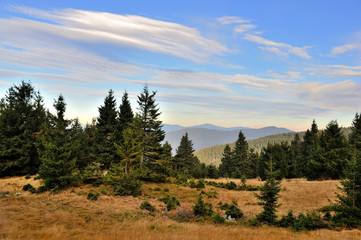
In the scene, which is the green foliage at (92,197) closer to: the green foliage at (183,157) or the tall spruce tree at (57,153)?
the tall spruce tree at (57,153)

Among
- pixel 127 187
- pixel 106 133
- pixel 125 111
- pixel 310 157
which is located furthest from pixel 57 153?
pixel 310 157

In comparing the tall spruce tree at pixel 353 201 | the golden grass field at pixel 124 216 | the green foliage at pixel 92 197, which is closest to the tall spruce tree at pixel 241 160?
the golden grass field at pixel 124 216

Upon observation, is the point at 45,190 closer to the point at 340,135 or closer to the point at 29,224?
the point at 29,224

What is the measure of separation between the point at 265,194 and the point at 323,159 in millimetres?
31815

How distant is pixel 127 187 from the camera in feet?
80.9

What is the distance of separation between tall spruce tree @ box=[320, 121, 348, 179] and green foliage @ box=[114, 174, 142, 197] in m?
33.2

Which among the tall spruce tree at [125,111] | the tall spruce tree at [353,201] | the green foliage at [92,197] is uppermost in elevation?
the tall spruce tree at [125,111]

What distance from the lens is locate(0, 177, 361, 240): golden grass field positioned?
10220 mm

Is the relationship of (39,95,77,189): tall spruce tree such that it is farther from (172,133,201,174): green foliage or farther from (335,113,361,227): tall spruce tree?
(172,133,201,174): green foliage

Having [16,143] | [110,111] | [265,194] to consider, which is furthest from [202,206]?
[16,143]

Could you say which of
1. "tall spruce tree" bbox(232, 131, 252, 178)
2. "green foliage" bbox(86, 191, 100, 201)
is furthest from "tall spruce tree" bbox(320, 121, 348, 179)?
"green foliage" bbox(86, 191, 100, 201)

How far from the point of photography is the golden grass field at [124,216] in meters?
10.2

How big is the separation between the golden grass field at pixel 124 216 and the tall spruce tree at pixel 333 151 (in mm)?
10341

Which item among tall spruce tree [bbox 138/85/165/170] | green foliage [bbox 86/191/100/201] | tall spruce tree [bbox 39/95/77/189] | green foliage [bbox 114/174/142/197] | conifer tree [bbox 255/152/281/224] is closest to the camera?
conifer tree [bbox 255/152/281/224]
